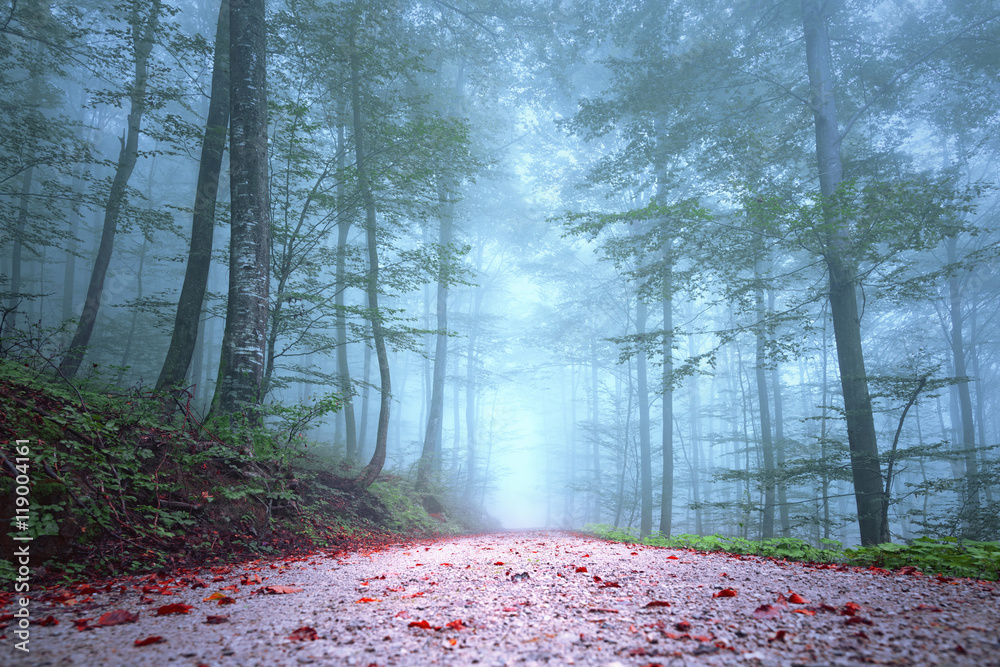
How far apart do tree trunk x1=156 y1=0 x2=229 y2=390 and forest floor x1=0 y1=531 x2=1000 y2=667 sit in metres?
4.52

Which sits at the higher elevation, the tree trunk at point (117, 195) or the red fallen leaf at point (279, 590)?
the tree trunk at point (117, 195)

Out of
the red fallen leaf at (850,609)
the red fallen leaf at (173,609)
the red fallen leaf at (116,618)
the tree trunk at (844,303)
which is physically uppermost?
the tree trunk at (844,303)

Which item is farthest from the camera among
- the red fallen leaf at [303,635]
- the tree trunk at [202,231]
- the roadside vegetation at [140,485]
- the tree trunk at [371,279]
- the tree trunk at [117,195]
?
the tree trunk at [117,195]

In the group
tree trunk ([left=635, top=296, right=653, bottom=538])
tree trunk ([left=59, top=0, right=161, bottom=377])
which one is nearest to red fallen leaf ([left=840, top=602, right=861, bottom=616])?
tree trunk ([left=635, top=296, right=653, bottom=538])

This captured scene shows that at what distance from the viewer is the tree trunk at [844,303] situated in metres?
5.75

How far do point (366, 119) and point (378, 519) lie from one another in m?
8.09

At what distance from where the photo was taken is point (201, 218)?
22.2 feet

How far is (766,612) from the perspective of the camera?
1828mm

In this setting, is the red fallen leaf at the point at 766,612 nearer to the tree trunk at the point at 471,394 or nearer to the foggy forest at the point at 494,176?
the foggy forest at the point at 494,176

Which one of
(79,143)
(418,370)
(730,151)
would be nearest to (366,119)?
(79,143)

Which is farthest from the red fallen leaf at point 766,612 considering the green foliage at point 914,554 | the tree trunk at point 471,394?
the tree trunk at point 471,394

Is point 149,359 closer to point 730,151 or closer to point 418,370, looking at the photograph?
point 418,370

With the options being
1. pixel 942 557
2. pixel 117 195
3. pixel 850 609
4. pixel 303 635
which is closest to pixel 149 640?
pixel 303 635

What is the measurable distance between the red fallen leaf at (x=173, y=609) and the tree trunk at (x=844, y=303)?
24.1 ft
